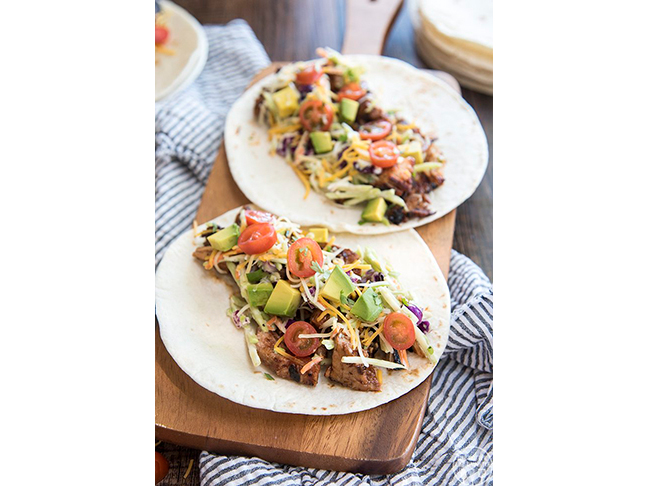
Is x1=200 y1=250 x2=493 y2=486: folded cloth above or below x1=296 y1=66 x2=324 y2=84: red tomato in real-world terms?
below

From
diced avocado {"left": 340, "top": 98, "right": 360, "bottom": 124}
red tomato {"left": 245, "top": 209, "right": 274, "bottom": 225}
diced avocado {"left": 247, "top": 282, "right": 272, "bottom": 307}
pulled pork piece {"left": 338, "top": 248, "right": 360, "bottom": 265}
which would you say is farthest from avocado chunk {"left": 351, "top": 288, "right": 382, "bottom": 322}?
diced avocado {"left": 340, "top": 98, "right": 360, "bottom": 124}

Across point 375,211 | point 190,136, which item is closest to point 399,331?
point 375,211

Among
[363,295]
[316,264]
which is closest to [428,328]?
[363,295]

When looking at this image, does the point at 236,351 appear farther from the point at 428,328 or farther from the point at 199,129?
the point at 199,129

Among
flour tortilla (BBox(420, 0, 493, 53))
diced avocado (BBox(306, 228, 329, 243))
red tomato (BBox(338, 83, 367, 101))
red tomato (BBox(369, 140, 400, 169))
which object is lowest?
diced avocado (BBox(306, 228, 329, 243))

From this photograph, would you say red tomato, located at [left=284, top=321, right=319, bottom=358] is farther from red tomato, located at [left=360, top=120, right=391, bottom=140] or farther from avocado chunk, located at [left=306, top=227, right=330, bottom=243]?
red tomato, located at [left=360, top=120, right=391, bottom=140]

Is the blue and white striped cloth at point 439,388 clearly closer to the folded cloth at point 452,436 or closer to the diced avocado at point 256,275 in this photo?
the folded cloth at point 452,436

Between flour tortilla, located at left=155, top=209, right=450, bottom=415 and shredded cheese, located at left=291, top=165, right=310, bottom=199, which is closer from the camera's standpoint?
flour tortilla, located at left=155, top=209, right=450, bottom=415
